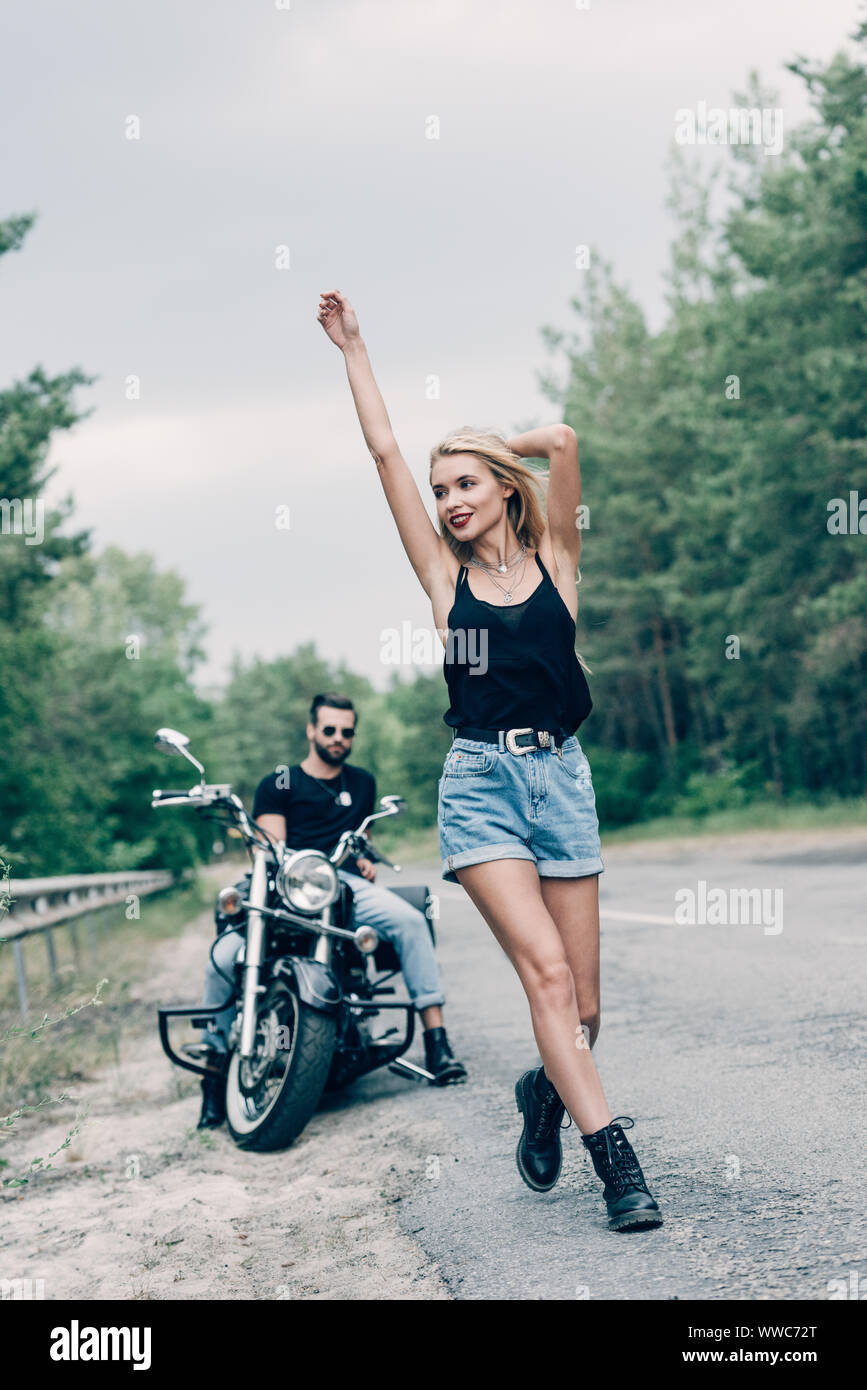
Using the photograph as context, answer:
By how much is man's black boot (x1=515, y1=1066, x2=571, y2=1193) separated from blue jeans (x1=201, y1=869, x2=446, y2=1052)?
90.2 inches

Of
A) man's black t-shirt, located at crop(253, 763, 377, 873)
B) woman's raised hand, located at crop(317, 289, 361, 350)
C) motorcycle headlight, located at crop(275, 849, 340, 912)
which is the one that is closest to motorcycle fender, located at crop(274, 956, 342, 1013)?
motorcycle headlight, located at crop(275, 849, 340, 912)

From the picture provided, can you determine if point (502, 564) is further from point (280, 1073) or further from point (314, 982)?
point (280, 1073)

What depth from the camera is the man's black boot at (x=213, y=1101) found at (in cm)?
626

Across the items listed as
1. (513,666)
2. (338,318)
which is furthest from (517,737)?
(338,318)

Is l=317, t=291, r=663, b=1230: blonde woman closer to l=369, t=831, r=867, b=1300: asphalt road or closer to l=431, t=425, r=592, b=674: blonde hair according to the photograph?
l=431, t=425, r=592, b=674: blonde hair

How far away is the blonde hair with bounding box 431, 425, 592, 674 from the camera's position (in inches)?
159

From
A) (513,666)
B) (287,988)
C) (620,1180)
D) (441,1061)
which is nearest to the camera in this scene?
(620,1180)

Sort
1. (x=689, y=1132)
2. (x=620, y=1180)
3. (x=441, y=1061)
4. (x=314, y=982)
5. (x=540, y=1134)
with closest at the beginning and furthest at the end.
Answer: (x=620, y=1180)
(x=540, y=1134)
(x=689, y=1132)
(x=314, y=982)
(x=441, y=1061)

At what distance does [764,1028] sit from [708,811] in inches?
1387

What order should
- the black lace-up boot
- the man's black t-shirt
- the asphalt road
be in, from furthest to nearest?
the man's black t-shirt → the black lace-up boot → the asphalt road

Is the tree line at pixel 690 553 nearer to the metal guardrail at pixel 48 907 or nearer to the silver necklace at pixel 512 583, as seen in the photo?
the metal guardrail at pixel 48 907

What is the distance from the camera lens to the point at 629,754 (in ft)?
156

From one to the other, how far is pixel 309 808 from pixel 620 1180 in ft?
11.6

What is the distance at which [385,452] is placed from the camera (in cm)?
412
